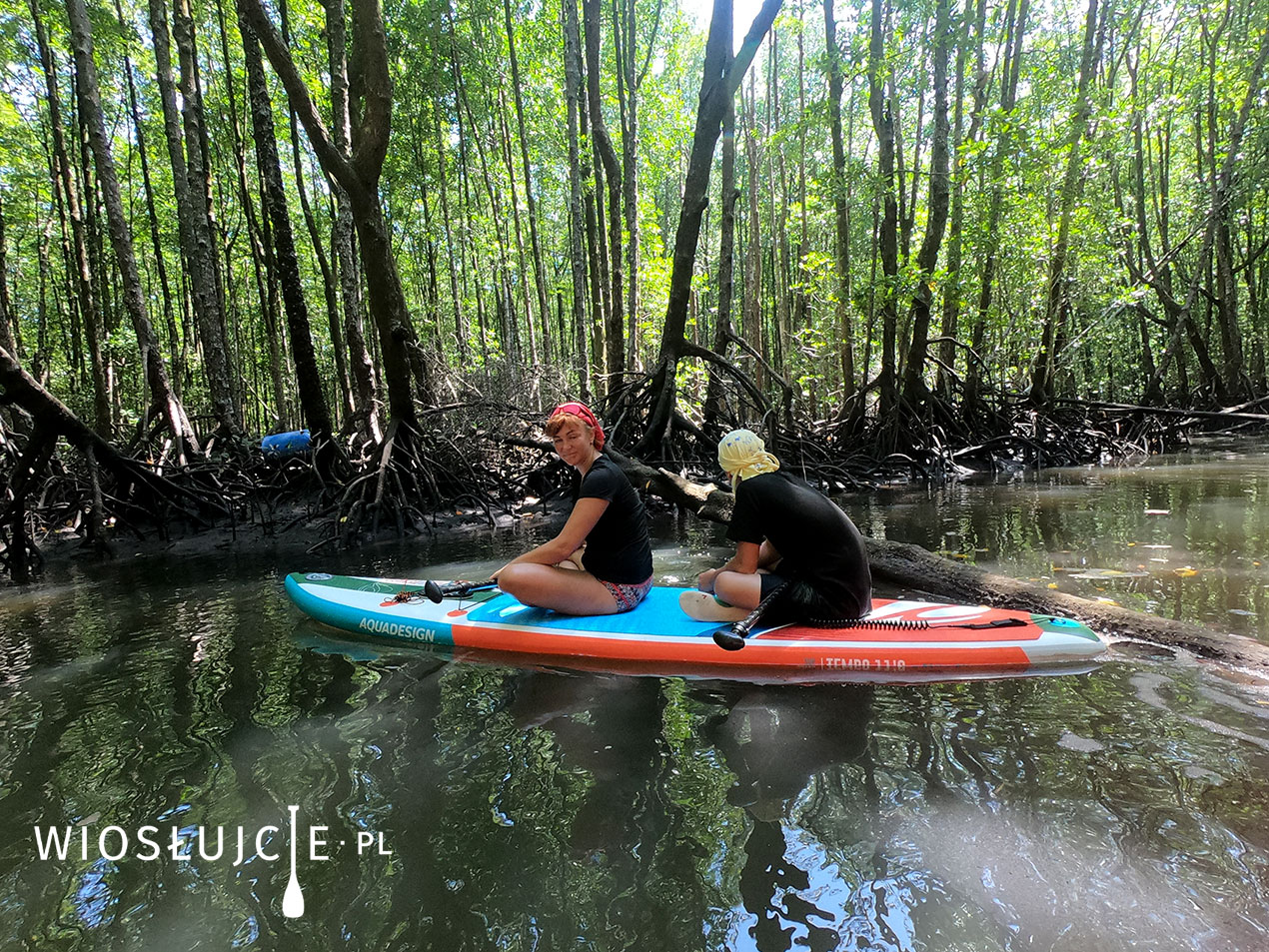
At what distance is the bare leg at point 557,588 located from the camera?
3.32 meters

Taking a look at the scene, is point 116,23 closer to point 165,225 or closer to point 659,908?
point 165,225

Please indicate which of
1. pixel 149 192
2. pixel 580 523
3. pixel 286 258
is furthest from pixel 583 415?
pixel 149 192

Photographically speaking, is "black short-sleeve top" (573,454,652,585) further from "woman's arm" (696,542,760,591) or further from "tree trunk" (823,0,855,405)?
"tree trunk" (823,0,855,405)

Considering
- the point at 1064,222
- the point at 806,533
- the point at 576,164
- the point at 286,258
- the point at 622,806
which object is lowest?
the point at 622,806

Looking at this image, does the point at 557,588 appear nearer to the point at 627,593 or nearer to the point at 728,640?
the point at 627,593

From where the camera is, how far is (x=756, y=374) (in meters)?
16.1

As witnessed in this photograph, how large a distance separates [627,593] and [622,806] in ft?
5.22

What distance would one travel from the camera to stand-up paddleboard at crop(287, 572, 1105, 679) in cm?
284

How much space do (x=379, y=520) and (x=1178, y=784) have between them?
6.81 meters

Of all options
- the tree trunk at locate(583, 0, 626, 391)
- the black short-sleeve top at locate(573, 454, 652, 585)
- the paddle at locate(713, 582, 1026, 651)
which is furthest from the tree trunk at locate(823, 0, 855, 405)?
the paddle at locate(713, 582, 1026, 651)

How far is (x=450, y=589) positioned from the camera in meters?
3.95

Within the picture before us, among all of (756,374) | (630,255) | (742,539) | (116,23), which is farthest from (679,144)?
(742,539)

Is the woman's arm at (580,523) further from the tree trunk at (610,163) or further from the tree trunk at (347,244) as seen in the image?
the tree trunk at (610,163)

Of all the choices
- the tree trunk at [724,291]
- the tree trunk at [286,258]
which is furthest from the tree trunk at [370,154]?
the tree trunk at [724,291]
